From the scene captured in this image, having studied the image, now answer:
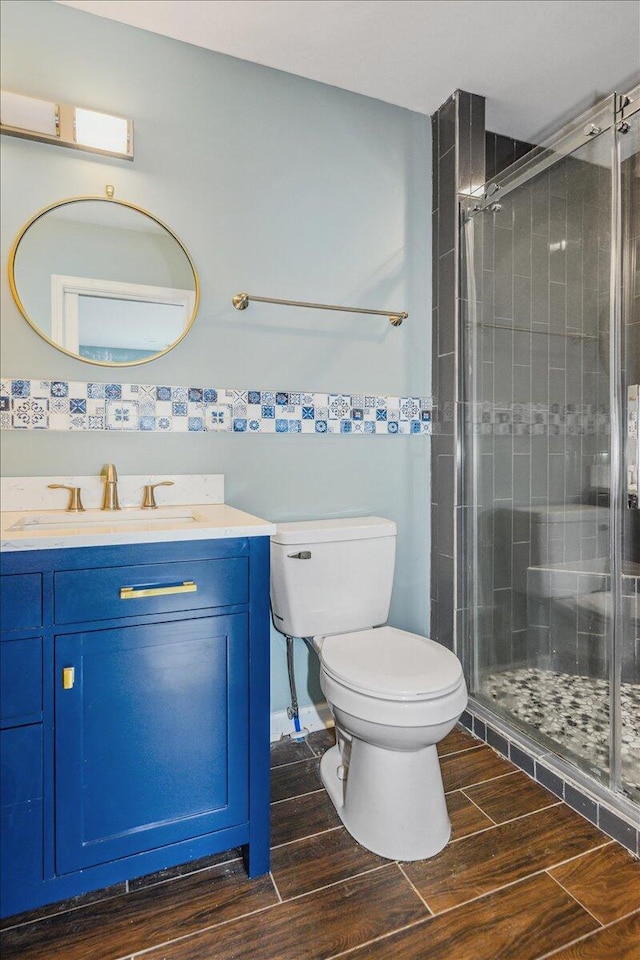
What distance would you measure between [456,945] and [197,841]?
0.62 metres

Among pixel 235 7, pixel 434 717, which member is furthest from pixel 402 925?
pixel 235 7

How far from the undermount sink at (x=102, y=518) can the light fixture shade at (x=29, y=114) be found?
3.65 ft

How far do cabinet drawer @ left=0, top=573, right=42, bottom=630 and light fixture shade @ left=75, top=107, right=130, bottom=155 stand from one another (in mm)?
1307

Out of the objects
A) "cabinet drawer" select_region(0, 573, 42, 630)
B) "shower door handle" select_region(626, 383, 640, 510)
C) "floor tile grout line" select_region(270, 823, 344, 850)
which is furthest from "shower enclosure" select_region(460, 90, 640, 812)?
"cabinet drawer" select_region(0, 573, 42, 630)

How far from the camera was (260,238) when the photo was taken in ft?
6.18

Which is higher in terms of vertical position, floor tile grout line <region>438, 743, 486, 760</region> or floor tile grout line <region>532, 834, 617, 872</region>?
floor tile grout line <region>438, 743, 486, 760</region>

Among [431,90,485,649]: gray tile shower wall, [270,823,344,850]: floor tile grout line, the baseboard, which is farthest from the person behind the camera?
[431,90,485,649]: gray tile shower wall

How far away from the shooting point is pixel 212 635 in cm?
129

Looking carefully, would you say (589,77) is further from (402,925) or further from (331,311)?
(402,925)

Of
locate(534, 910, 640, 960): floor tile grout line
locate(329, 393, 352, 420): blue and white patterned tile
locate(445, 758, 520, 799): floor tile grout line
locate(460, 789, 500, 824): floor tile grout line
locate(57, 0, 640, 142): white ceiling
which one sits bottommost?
locate(534, 910, 640, 960): floor tile grout line

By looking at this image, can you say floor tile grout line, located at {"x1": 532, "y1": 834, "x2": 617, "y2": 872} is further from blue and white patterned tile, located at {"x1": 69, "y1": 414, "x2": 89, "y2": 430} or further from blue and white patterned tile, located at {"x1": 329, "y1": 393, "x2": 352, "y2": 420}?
blue and white patterned tile, located at {"x1": 69, "y1": 414, "x2": 89, "y2": 430}

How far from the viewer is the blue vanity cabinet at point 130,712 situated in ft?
3.71

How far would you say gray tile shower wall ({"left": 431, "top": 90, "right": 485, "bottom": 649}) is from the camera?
2.05 metres

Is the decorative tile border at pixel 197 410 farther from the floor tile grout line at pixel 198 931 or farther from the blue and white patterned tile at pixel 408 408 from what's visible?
the floor tile grout line at pixel 198 931
